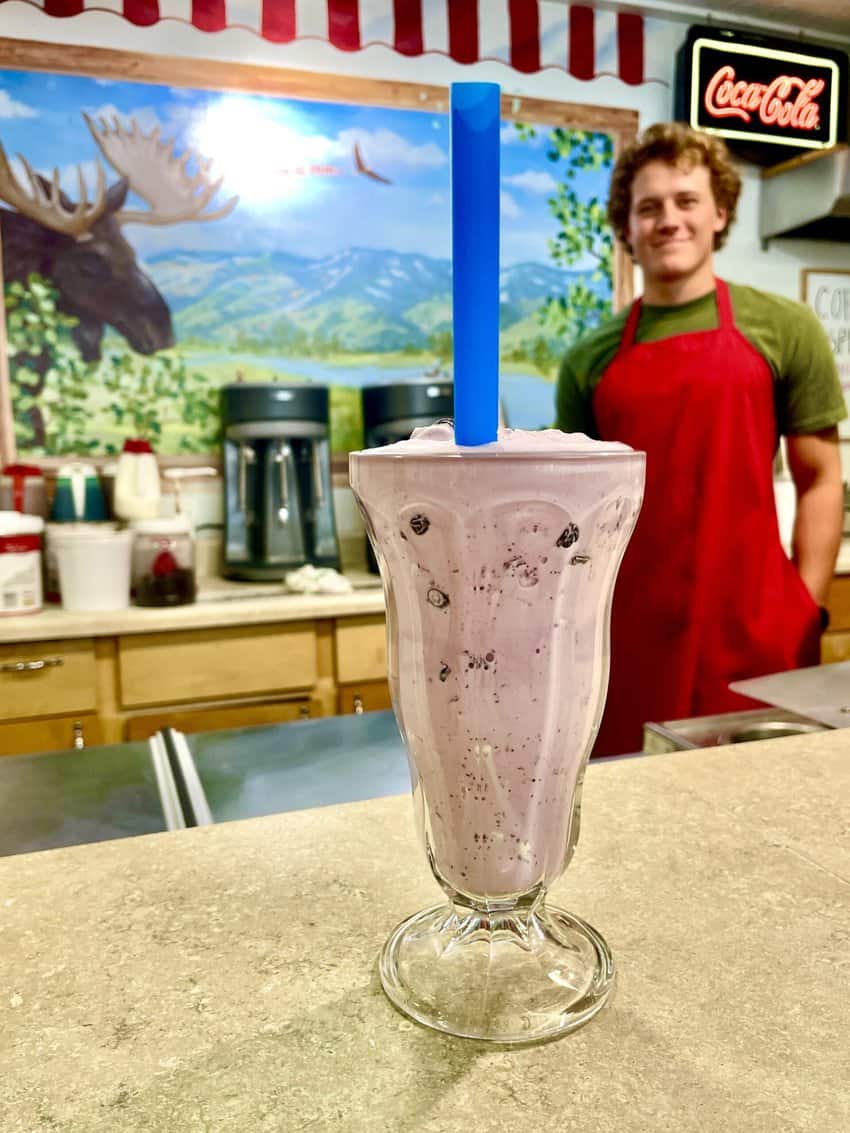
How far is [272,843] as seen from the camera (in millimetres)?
700

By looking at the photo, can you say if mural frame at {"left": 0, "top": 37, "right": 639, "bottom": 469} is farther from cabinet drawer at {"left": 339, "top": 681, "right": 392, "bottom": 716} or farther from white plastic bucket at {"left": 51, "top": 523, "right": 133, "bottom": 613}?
cabinet drawer at {"left": 339, "top": 681, "right": 392, "bottom": 716}

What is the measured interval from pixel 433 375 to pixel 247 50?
1.14 m

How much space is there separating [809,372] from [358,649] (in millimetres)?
1307

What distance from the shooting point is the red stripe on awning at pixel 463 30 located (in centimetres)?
297

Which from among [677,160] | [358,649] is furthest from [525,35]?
[358,649]

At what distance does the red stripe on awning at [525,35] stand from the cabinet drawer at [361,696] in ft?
7.01

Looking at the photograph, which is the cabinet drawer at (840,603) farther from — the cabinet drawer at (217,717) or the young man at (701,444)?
the cabinet drawer at (217,717)

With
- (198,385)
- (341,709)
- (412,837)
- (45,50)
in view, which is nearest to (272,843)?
(412,837)

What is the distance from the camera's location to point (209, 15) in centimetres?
274

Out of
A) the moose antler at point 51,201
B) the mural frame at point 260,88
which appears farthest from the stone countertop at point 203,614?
the moose antler at point 51,201

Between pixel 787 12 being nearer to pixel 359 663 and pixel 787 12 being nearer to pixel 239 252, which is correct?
pixel 239 252

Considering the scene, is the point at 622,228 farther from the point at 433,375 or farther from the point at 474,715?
the point at 474,715

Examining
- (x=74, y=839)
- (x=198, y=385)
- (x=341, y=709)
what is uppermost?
(x=198, y=385)

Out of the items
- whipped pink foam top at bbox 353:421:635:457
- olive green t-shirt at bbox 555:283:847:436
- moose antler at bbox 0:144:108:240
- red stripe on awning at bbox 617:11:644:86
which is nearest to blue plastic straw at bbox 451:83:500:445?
whipped pink foam top at bbox 353:421:635:457
